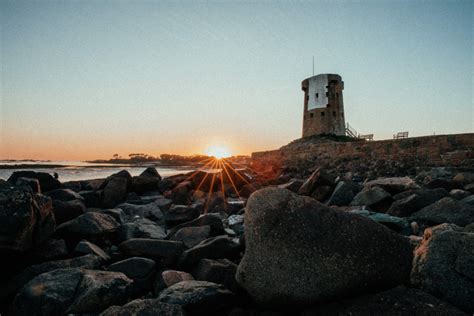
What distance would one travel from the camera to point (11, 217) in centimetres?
261

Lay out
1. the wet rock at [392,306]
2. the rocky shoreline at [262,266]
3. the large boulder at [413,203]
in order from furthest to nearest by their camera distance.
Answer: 1. the large boulder at [413,203]
2. the rocky shoreline at [262,266]
3. the wet rock at [392,306]

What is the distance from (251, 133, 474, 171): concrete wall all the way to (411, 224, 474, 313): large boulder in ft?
26.3

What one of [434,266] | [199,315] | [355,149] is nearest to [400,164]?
[355,149]

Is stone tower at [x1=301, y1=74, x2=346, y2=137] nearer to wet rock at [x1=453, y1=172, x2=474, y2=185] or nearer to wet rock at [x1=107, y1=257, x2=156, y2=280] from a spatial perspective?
wet rock at [x1=453, y1=172, x2=474, y2=185]

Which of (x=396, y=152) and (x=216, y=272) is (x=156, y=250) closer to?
(x=216, y=272)

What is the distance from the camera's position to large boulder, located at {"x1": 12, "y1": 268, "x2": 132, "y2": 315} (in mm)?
2016

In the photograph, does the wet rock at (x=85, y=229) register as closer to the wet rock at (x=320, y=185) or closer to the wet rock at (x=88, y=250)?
the wet rock at (x=88, y=250)

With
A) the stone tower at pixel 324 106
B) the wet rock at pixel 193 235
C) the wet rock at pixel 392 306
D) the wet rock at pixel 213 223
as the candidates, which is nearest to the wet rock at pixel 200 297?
the wet rock at pixel 392 306

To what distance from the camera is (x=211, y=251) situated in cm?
305

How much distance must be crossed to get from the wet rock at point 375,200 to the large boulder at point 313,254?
9.65ft

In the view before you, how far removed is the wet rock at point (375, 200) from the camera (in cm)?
465

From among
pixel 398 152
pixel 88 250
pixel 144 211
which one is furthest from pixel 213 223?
pixel 398 152

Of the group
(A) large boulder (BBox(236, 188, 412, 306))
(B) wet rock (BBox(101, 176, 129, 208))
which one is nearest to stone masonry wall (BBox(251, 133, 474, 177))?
(A) large boulder (BBox(236, 188, 412, 306))

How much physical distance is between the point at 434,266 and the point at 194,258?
7.52 feet
